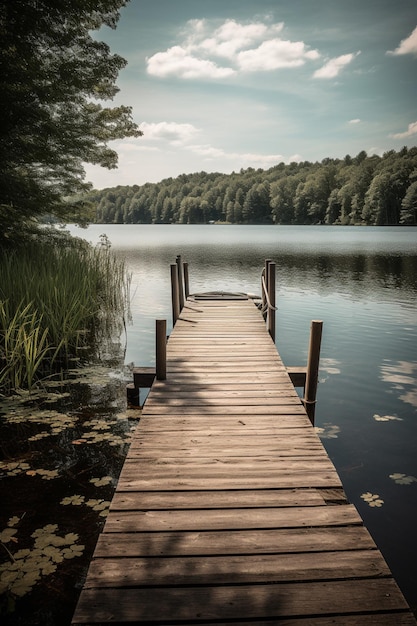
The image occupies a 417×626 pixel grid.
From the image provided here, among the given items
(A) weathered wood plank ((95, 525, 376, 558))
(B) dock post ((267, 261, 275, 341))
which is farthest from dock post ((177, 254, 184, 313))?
(A) weathered wood plank ((95, 525, 376, 558))

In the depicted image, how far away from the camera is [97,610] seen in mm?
2252

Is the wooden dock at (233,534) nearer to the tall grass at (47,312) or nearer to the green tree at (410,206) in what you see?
the tall grass at (47,312)

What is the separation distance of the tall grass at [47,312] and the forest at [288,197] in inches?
2628

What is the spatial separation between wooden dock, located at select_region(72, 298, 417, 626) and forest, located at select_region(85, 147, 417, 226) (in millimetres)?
75718

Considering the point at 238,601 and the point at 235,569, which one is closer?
the point at 238,601

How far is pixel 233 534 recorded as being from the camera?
288cm

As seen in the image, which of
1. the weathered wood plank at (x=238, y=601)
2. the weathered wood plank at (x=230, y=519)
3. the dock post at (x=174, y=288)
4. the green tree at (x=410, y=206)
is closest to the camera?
the weathered wood plank at (x=238, y=601)

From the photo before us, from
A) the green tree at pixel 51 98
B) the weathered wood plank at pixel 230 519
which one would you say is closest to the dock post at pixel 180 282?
the green tree at pixel 51 98

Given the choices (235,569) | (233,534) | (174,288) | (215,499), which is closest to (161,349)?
(215,499)

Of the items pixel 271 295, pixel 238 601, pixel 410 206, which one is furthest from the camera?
pixel 410 206

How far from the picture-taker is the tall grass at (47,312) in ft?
22.3

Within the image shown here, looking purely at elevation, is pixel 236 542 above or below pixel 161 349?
below

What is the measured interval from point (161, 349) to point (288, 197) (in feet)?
419

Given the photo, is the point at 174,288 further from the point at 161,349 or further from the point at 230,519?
the point at 230,519
